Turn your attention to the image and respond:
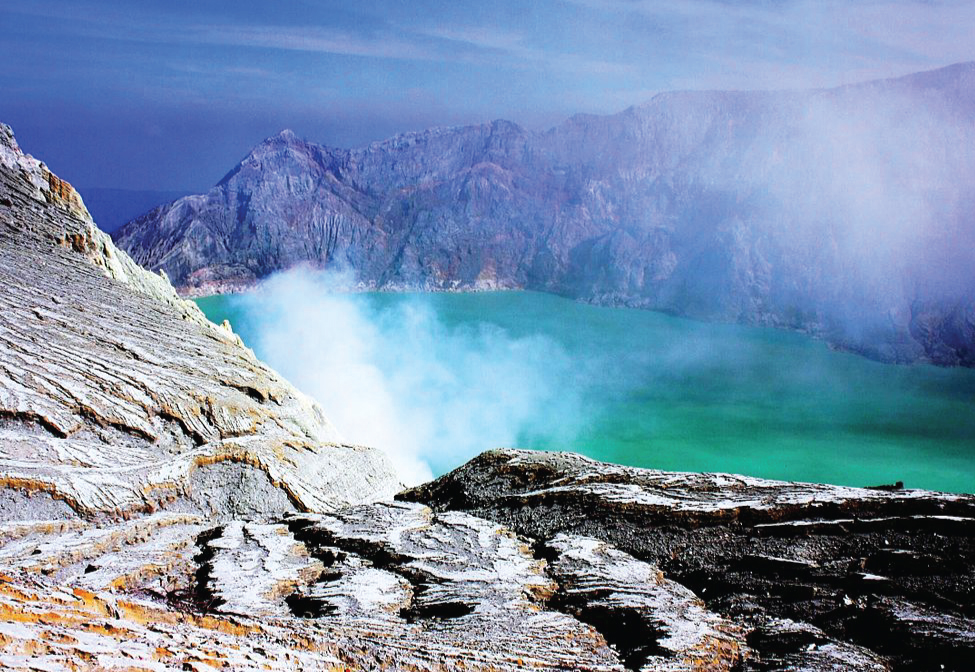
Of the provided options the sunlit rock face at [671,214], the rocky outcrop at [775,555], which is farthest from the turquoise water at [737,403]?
the rocky outcrop at [775,555]

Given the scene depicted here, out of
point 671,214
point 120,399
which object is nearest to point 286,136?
point 671,214

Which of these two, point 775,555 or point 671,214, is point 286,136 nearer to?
point 671,214

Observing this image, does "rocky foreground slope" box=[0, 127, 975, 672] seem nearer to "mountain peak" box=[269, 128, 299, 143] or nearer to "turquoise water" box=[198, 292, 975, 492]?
"turquoise water" box=[198, 292, 975, 492]

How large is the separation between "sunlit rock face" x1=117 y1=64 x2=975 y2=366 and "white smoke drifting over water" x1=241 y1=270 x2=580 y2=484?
20181 mm

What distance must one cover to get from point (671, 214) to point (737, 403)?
55.0 metres

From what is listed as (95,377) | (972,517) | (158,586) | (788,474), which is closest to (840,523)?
(972,517)

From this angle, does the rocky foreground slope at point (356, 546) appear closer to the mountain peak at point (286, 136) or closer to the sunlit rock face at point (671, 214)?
the sunlit rock face at point (671, 214)

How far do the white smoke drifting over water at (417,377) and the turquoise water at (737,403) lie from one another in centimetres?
64

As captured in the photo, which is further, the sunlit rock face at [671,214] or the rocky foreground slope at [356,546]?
the sunlit rock face at [671,214]

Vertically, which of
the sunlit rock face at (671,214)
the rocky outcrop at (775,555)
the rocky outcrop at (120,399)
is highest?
the sunlit rock face at (671,214)

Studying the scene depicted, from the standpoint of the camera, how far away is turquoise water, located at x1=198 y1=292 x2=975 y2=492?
1265 inches

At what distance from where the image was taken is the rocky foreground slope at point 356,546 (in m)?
4.78

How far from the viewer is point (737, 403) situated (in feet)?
139

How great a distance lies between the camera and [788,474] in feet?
98.8
